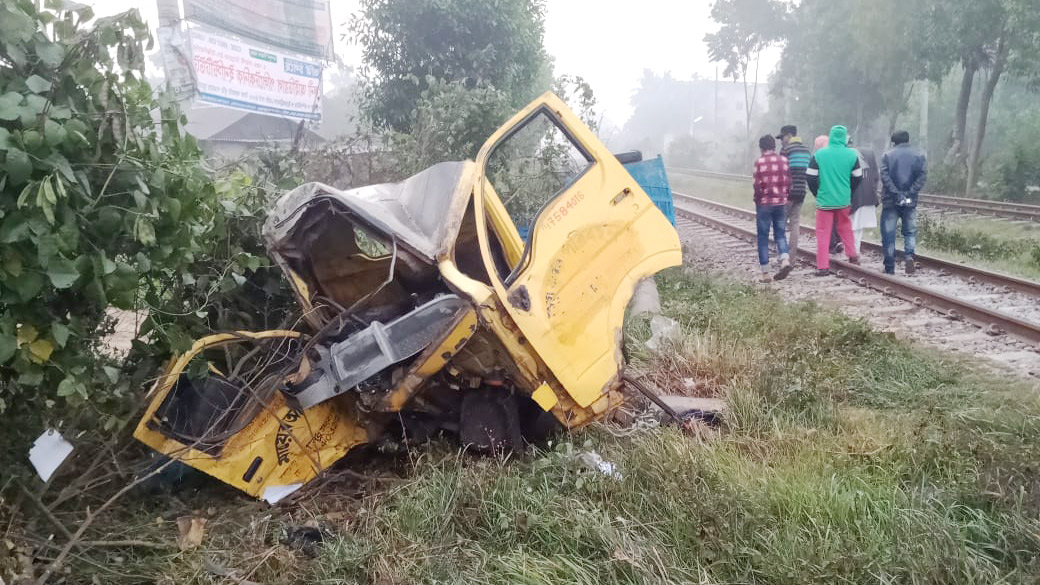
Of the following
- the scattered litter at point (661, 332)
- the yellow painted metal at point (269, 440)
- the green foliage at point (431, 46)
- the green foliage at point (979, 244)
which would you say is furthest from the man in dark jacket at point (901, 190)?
the yellow painted metal at point (269, 440)

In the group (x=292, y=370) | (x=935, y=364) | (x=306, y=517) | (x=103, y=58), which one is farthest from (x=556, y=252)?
(x=935, y=364)

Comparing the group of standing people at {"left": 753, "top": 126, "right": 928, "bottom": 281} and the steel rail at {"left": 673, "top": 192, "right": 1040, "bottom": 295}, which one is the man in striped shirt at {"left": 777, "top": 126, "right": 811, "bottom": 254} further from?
the steel rail at {"left": 673, "top": 192, "right": 1040, "bottom": 295}

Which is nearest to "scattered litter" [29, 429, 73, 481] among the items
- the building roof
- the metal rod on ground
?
the metal rod on ground

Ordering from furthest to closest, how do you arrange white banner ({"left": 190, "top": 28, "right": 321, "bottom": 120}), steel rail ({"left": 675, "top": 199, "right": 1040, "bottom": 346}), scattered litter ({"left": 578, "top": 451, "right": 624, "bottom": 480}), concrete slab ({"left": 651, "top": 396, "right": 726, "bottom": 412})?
white banner ({"left": 190, "top": 28, "right": 321, "bottom": 120})
steel rail ({"left": 675, "top": 199, "right": 1040, "bottom": 346})
concrete slab ({"left": 651, "top": 396, "right": 726, "bottom": 412})
scattered litter ({"left": 578, "top": 451, "right": 624, "bottom": 480})

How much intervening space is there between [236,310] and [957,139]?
22.1m

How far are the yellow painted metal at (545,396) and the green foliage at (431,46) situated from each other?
8423mm

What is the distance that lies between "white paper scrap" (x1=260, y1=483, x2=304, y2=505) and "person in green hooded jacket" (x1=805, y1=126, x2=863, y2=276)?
6.40 meters

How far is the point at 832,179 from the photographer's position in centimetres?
782

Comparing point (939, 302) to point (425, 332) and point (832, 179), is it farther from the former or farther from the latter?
point (425, 332)

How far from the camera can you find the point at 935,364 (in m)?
4.66

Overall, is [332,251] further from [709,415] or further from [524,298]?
[709,415]

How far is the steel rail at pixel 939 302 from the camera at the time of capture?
5410 millimetres

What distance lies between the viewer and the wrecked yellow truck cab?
3.41 m

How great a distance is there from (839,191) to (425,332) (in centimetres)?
619
